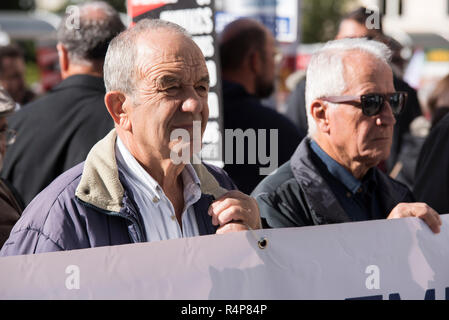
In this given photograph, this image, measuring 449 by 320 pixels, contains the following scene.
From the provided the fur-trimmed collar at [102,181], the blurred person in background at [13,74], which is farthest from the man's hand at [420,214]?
the blurred person in background at [13,74]

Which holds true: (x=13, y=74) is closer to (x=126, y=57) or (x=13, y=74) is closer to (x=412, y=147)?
(x=412, y=147)

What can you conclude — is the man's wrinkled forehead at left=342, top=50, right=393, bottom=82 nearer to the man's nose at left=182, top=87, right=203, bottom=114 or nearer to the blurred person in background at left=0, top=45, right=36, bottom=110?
the man's nose at left=182, top=87, right=203, bottom=114

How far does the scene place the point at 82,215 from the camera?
6.93ft

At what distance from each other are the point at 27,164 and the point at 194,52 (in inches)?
69.9

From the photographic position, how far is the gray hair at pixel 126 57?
2.24 meters

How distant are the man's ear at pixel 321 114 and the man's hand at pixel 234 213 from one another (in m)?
0.84

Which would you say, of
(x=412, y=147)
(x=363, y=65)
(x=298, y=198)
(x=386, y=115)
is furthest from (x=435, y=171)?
(x=412, y=147)

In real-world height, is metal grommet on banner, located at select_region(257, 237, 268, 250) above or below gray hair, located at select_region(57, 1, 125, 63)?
below

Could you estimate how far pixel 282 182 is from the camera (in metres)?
2.81

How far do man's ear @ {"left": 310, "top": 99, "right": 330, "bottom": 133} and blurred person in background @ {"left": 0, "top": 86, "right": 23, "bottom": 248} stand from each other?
4.11 feet

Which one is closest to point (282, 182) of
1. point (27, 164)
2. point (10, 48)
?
point (27, 164)

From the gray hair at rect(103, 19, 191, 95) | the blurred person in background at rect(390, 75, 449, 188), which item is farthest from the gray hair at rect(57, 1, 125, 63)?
the blurred person in background at rect(390, 75, 449, 188)

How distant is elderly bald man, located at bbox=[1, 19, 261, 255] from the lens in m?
2.10
